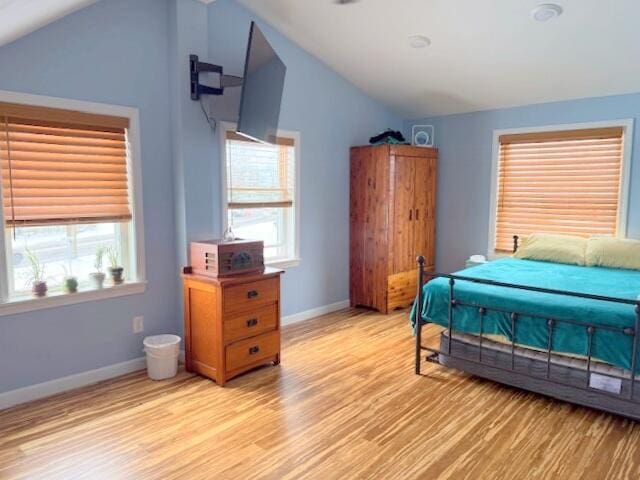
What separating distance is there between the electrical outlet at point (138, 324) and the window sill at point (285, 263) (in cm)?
126

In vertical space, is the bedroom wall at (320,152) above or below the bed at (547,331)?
above

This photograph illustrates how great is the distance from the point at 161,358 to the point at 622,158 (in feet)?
14.2

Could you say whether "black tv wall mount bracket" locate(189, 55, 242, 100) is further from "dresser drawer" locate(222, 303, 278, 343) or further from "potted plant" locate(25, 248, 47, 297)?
"dresser drawer" locate(222, 303, 278, 343)

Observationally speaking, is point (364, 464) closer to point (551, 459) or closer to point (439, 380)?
point (551, 459)

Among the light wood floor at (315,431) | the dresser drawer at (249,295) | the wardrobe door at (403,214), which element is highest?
the wardrobe door at (403,214)

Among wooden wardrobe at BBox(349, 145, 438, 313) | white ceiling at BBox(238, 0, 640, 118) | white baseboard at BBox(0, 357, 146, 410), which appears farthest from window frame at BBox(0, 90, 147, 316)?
wooden wardrobe at BBox(349, 145, 438, 313)

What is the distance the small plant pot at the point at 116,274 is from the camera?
3.21m

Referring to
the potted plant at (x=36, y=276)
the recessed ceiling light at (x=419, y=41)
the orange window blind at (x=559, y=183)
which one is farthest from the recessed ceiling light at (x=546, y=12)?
the potted plant at (x=36, y=276)

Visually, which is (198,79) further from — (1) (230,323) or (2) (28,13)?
(1) (230,323)

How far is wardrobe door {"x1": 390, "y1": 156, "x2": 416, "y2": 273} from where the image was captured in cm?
473

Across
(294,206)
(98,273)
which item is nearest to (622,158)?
(294,206)

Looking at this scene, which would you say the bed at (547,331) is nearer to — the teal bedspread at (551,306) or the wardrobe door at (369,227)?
the teal bedspread at (551,306)

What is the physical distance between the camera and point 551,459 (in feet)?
7.51

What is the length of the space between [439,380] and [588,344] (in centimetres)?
102
